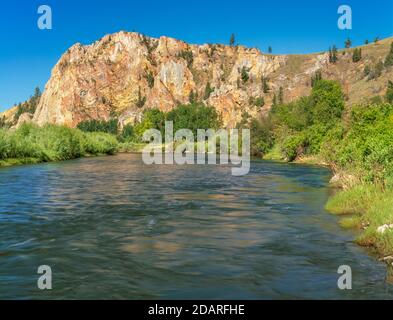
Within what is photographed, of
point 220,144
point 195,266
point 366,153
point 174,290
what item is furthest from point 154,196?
point 220,144

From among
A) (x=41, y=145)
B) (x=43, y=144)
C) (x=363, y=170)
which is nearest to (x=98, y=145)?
(x=43, y=144)

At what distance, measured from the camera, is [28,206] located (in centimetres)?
2794

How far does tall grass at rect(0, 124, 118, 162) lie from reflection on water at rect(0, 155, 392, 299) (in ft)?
121

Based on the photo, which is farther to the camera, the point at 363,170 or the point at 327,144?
the point at 327,144

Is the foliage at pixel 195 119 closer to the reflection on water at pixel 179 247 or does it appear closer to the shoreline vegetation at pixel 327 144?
the shoreline vegetation at pixel 327 144

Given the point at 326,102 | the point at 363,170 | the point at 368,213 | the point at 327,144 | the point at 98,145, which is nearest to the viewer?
the point at 368,213

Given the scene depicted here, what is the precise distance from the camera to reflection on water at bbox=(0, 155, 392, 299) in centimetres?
1314

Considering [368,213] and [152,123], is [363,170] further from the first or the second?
[152,123]

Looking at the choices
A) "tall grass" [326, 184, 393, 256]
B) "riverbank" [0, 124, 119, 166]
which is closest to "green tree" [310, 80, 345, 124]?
"riverbank" [0, 124, 119, 166]

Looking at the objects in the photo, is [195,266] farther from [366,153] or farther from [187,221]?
[366,153]

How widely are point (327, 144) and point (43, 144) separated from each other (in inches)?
1775

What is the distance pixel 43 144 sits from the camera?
7831 cm
